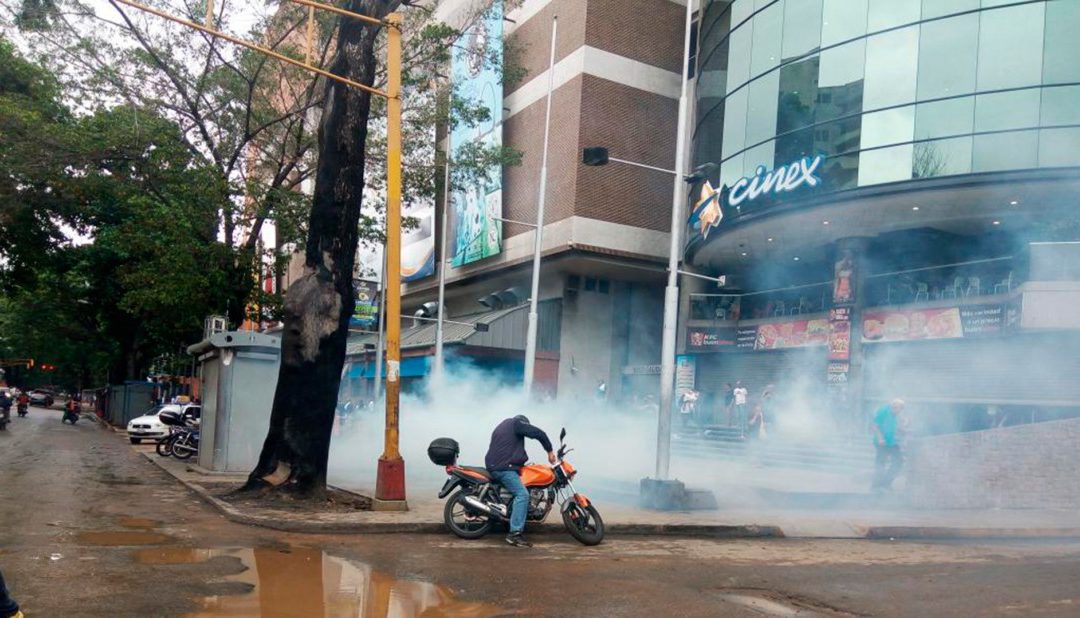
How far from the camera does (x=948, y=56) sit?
765 inches

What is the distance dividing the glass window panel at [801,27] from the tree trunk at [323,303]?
13944 mm

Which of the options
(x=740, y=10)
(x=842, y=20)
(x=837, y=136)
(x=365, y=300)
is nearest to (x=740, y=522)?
(x=837, y=136)

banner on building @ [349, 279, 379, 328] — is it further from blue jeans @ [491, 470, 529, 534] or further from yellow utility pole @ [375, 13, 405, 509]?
blue jeans @ [491, 470, 529, 534]

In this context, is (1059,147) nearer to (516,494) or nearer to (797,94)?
(797,94)

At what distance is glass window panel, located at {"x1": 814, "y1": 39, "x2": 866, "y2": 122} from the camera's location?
824 inches

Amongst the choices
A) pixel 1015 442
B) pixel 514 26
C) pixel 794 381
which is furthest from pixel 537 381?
pixel 1015 442

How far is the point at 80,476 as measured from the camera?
1543 cm

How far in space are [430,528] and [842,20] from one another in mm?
17398

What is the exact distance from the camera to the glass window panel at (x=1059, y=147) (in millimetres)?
17703

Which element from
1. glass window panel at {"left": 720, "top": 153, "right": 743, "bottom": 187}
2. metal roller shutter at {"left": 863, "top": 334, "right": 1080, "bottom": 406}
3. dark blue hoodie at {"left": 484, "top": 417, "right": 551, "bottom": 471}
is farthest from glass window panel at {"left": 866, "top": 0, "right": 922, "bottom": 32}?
dark blue hoodie at {"left": 484, "top": 417, "right": 551, "bottom": 471}

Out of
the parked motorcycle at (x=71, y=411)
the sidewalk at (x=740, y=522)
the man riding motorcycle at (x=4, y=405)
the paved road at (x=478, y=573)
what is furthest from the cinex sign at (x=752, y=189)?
the parked motorcycle at (x=71, y=411)

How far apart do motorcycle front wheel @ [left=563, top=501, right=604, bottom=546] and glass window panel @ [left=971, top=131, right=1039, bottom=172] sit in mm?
14047

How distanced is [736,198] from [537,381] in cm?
1179

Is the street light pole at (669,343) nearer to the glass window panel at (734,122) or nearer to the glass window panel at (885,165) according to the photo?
the glass window panel at (885,165)
